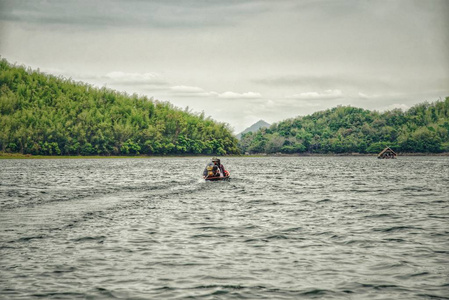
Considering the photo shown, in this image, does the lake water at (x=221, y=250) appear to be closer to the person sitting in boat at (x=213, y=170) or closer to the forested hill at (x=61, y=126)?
the person sitting in boat at (x=213, y=170)

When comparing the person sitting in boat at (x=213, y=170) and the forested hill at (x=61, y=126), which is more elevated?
the forested hill at (x=61, y=126)

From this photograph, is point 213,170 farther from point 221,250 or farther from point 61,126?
point 61,126

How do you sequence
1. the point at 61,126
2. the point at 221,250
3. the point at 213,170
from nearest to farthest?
the point at 221,250, the point at 213,170, the point at 61,126

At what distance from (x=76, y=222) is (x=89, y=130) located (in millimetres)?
158592

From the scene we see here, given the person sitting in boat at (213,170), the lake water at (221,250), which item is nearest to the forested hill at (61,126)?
the person sitting in boat at (213,170)

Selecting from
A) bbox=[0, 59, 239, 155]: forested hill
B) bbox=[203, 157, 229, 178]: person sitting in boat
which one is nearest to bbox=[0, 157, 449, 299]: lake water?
bbox=[203, 157, 229, 178]: person sitting in boat

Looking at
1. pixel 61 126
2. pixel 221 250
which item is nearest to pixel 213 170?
pixel 221 250

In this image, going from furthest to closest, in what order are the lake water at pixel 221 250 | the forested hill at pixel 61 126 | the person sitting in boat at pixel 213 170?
the forested hill at pixel 61 126, the person sitting in boat at pixel 213 170, the lake water at pixel 221 250

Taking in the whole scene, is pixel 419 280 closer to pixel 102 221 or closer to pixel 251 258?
pixel 251 258

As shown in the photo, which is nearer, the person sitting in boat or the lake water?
the lake water

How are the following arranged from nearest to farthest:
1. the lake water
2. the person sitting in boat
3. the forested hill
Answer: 1. the lake water
2. the person sitting in boat
3. the forested hill

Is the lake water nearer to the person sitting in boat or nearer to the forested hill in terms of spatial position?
the person sitting in boat

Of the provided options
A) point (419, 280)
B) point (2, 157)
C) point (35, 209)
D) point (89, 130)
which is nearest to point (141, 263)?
point (419, 280)

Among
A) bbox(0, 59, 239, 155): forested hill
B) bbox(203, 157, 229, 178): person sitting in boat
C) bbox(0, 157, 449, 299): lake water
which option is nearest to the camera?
bbox(0, 157, 449, 299): lake water
